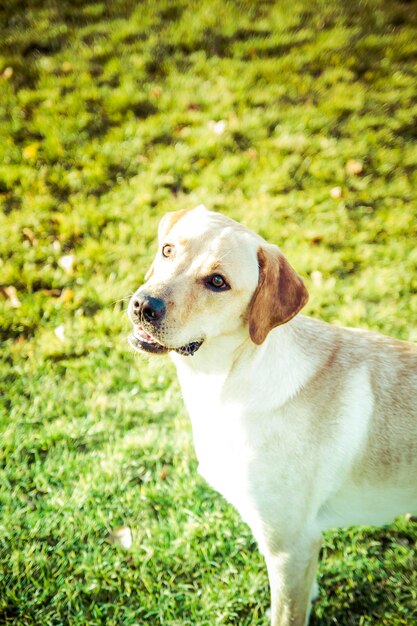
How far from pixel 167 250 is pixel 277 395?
2.96 feet

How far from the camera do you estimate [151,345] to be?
7.57ft

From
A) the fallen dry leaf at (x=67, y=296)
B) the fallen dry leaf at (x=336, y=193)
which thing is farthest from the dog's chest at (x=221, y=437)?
the fallen dry leaf at (x=336, y=193)

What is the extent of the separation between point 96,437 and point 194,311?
1.68 m

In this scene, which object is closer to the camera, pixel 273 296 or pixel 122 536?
pixel 273 296

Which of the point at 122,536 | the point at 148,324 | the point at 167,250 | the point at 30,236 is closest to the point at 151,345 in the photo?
the point at 148,324

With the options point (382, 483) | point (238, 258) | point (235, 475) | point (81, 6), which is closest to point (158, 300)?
point (238, 258)

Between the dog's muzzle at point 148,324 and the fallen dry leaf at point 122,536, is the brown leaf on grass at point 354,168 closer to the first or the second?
the dog's muzzle at point 148,324

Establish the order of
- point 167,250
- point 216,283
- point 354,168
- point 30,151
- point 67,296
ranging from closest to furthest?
1. point 216,283
2. point 167,250
3. point 67,296
4. point 354,168
5. point 30,151

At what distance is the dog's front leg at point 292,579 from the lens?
2.31m

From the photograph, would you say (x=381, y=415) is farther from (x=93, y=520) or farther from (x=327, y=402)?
(x=93, y=520)

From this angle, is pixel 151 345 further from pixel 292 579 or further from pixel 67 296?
pixel 67 296

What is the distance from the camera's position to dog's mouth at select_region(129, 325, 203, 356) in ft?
A: 7.39

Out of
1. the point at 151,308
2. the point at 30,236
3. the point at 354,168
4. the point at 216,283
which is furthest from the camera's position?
the point at 354,168

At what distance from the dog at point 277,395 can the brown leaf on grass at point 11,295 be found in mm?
2244
